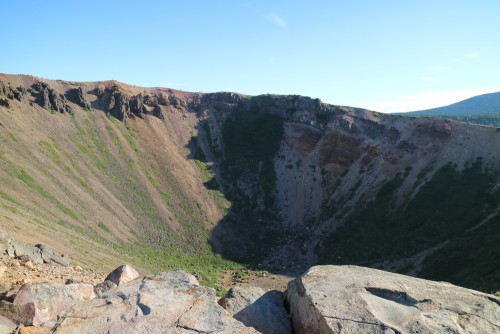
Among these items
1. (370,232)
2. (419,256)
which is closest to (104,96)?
(370,232)

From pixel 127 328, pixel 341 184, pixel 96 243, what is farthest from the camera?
pixel 341 184

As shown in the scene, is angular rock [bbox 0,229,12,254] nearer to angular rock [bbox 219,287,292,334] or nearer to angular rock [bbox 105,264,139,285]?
angular rock [bbox 105,264,139,285]

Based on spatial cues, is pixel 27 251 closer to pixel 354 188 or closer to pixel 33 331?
pixel 33 331

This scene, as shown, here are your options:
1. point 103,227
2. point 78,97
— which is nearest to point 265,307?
point 103,227

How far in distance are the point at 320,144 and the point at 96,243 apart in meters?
57.1

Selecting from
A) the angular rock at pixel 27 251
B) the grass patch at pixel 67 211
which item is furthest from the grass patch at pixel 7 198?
the angular rock at pixel 27 251

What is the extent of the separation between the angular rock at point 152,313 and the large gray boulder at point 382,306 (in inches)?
96.9

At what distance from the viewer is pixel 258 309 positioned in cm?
1447

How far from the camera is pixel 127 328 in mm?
11531

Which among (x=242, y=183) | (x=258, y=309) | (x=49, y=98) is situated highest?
(x=49, y=98)

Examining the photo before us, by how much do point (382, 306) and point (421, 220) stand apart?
5820cm

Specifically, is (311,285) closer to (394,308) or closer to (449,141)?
(394,308)

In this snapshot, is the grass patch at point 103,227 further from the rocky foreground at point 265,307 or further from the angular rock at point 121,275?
the rocky foreground at point 265,307

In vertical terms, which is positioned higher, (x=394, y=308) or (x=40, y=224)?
(x=394, y=308)
